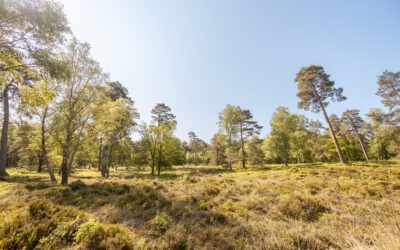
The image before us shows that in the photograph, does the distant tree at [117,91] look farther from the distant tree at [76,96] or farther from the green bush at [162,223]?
the green bush at [162,223]

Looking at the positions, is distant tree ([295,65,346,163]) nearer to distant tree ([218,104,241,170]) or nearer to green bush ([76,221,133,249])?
distant tree ([218,104,241,170])

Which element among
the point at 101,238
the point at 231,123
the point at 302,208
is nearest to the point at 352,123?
the point at 231,123

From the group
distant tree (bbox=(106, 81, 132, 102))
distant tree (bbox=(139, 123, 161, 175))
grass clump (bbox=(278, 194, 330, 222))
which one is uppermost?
distant tree (bbox=(106, 81, 132, 102))

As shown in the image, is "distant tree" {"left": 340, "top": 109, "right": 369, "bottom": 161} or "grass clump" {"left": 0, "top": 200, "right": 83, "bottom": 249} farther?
"distant tree" {"left": 340, "top": 109, "right": 369, "bottom": 161}

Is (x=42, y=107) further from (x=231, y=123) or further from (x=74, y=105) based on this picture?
(x=231, y=123)

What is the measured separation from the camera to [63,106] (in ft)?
34.0

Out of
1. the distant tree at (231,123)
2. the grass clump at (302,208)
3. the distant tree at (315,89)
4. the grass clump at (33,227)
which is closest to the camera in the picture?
the grass clump at (33,227)

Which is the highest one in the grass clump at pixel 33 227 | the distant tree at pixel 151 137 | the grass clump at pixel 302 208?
the distant tree at pixel 151 137

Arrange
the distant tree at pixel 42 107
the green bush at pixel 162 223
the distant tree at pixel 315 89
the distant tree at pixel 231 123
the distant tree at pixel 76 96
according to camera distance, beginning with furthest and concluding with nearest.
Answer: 1. the distant tree at pixel 231 123
2. the distant tree at pixel 315 89
3. the distant tree at pixel 76 96
4. the distant tree at pixel 42 107
5. the green bush at pixel 162 223

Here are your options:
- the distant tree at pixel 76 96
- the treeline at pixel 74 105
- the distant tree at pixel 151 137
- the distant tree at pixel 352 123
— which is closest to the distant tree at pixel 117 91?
the treeline at pixel 74 105

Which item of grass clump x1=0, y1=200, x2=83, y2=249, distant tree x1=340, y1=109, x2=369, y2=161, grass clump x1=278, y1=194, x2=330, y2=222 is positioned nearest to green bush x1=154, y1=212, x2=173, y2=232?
grass clump x1=0, y1=200, x2=83, y2=249

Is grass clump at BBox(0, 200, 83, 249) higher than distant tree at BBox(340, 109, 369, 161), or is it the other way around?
distant tree at BBox(340, 109, 369, 161)

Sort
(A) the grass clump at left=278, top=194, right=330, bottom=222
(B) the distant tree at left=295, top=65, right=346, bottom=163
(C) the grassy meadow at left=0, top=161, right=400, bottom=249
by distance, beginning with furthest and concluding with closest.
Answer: (B) the distant tree at left=295, top=65, right=346, bottom=163, (A) the grass clump at left=278, top=194, right=330, bottom=222, (C) the grassy meadow at left=0, top=161, right=400, bottom=249

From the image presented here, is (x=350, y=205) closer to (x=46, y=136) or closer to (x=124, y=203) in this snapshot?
(x=124, y=203)
